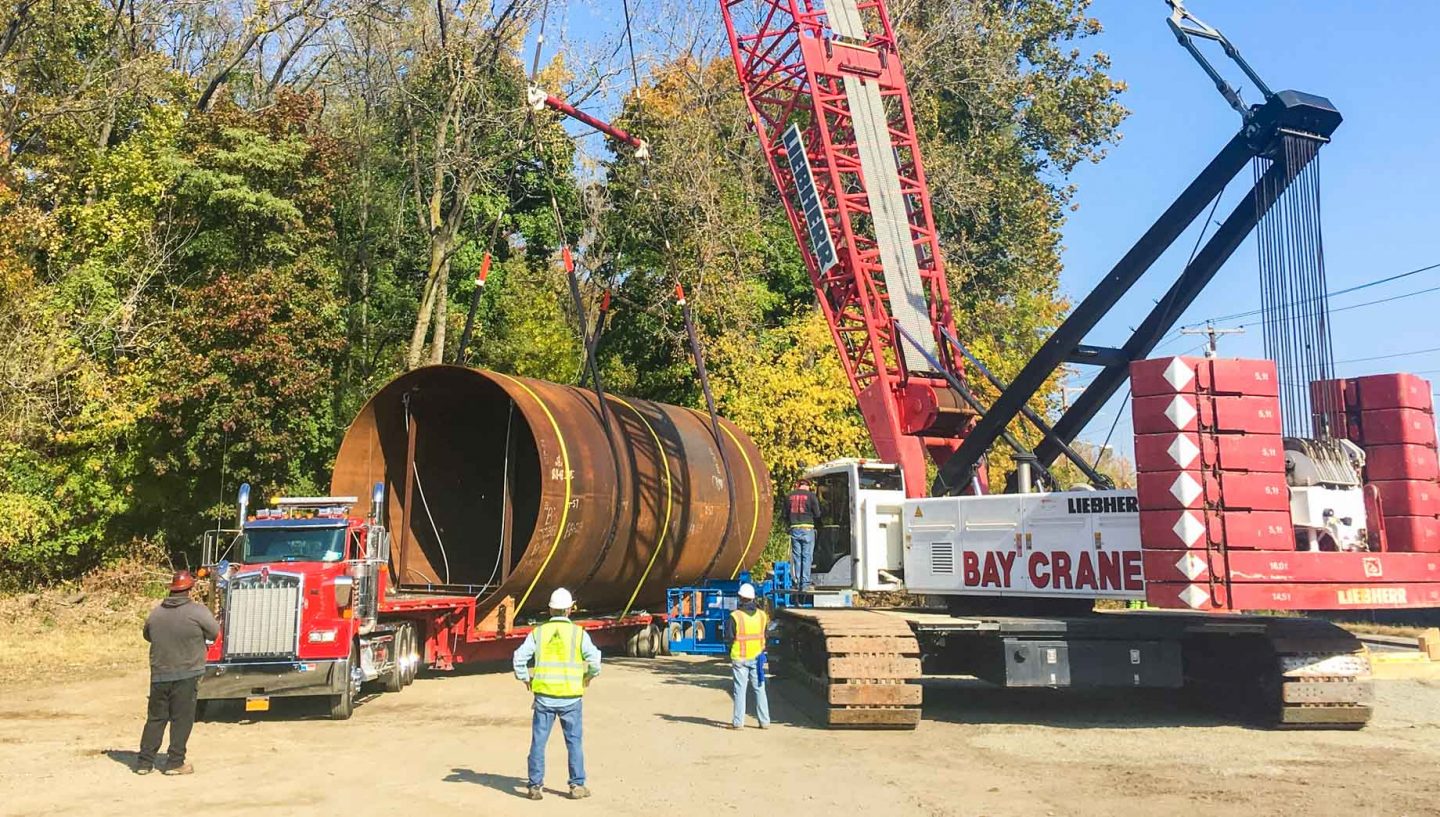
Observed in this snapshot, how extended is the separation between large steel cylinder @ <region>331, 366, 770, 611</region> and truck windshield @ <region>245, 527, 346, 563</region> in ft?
→ 8.29

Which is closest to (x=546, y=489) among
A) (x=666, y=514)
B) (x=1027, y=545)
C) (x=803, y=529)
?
(x=666, y=514)

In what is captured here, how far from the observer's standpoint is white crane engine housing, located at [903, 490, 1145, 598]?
11.6m

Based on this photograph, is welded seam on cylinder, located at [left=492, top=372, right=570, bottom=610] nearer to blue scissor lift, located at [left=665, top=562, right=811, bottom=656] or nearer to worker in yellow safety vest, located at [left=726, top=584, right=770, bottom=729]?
blue scissor lift, located at [left=665, top=562, right=811, bottom=656]

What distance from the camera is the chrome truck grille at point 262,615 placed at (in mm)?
12375

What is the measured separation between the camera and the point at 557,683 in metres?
8.50

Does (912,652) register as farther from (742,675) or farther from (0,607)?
(0,607)

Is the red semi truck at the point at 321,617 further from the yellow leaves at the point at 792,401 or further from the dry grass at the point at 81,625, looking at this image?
the yellow leaves at the point at 792,401

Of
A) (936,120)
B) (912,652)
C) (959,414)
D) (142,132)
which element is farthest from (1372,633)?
(142,132)

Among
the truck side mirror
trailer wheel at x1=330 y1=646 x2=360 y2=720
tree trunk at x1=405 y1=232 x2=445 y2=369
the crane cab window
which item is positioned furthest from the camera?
tree trunk at x1=405 y1=232 x2=445 y2=369

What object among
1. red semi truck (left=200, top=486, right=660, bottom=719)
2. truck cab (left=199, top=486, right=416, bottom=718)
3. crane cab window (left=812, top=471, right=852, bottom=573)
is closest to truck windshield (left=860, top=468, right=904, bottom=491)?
crane cab window (left=812, top=471, right=852, bottom=573)

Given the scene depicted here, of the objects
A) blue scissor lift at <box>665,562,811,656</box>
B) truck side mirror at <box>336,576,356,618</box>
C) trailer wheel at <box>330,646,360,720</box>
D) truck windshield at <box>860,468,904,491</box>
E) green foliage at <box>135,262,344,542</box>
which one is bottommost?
trailer wheel at <box>330,646,360,720</box>

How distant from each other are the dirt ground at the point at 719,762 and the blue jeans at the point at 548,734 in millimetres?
236

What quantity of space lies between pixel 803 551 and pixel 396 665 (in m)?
5.73

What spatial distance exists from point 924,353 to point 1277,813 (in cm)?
1005
